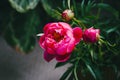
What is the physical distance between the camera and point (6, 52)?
2084 mm

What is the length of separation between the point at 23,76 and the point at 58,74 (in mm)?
189

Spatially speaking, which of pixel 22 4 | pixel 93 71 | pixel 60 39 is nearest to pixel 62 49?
pixel 60 39

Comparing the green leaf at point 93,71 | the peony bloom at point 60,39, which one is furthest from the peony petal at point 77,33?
the green leaf at point 93,71

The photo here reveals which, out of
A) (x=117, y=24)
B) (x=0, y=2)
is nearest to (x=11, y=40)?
(x=0, y=2)

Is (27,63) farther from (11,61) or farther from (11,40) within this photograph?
(11,40)

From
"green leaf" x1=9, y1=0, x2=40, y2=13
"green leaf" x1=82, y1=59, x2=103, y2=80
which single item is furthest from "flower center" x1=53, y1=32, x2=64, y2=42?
"green leaf" x1=9, y1=0, x2=40, y2=13

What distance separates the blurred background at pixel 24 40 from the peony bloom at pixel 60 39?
0.77 meters

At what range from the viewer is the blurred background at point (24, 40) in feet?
5.77

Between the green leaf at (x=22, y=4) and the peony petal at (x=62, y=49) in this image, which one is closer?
the peony petal at (x=62, y=49)

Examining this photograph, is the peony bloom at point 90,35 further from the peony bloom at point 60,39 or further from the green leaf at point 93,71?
the green leaf at point 93,71

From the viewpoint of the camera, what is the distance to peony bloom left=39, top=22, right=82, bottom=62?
823mm

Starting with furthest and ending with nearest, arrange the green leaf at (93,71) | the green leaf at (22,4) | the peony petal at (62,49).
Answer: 1. the green leaf at (22,4)
2. the green leaf at (93,71)
3. the peony petal at (62,49)

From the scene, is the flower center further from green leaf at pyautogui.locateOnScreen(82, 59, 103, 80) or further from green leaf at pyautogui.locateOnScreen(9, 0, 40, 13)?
green leaf at pyautogui.locateOnScreen(9, 0, 40, 13)

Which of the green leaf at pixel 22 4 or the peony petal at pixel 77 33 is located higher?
the peony petal at pixel 77 33
